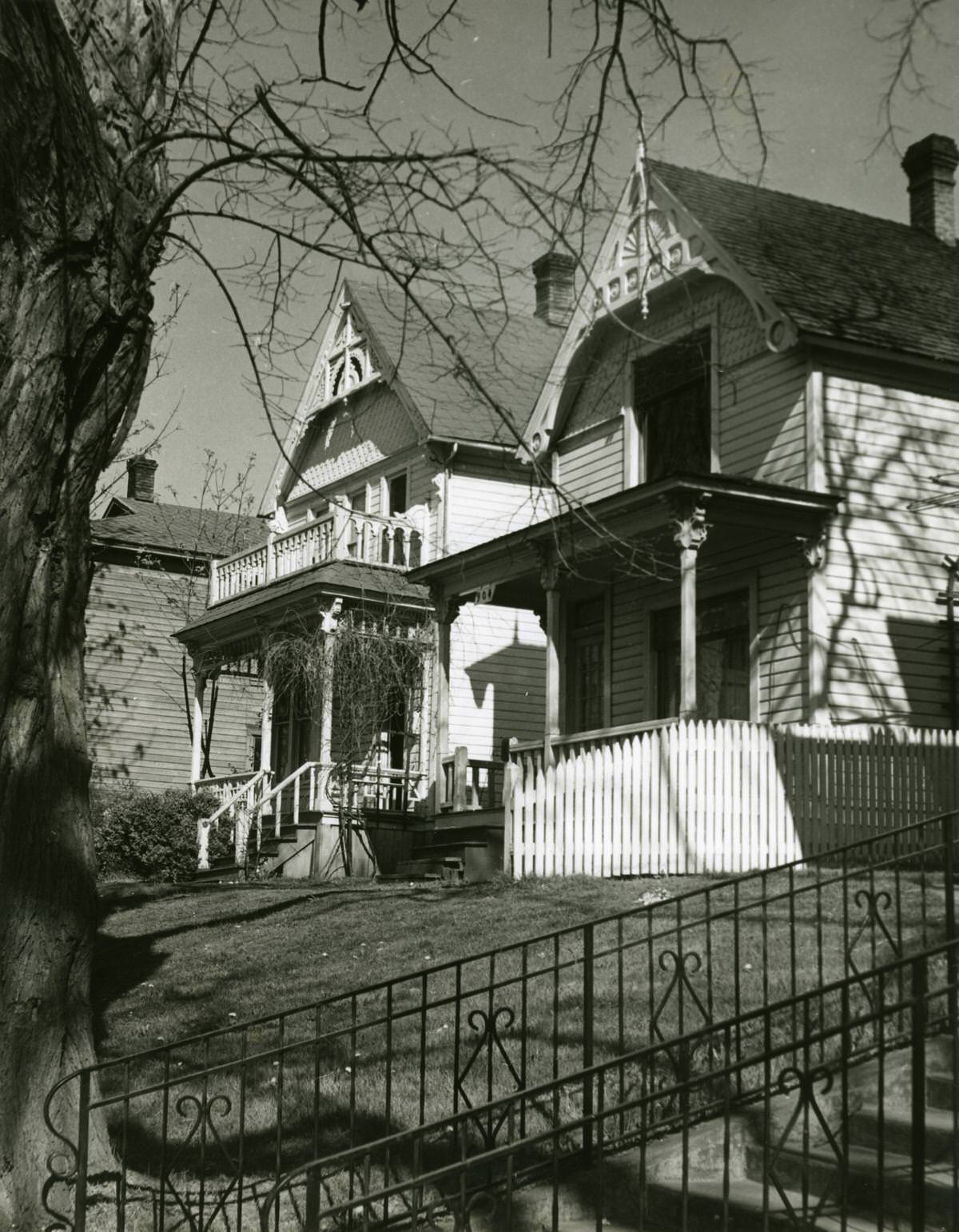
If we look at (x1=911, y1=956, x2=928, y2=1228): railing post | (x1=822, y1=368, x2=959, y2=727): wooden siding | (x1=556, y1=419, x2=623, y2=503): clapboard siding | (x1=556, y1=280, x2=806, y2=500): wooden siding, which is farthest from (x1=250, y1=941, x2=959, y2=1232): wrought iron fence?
(x1=556, y1=419, x2=623, y2=503): clapboard siding

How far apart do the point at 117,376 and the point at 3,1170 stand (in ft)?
10.9

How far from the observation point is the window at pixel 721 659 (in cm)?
1872

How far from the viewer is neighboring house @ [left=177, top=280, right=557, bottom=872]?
2281 cm

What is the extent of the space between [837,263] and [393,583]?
26.4ft

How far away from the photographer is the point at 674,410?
66.9 ft

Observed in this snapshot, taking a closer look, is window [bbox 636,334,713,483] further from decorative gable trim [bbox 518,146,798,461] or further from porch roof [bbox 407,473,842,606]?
porch roof [bbox 407,473,842,606]

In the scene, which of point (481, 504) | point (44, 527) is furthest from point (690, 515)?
point (44, 527)

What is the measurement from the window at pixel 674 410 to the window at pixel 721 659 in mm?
1719

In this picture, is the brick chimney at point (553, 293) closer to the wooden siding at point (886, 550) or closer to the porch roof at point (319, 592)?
the porch roof at point (319, 592)

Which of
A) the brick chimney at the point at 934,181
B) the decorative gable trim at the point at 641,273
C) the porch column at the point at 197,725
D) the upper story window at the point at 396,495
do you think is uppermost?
the brick chimney at the point at 934,181

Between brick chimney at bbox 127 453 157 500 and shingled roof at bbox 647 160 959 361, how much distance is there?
68.6 feet

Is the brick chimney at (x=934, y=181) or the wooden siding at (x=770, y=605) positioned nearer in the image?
the wooden siding at (x=770, y=605)

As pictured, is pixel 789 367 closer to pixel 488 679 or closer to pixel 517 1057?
pixel 488 679

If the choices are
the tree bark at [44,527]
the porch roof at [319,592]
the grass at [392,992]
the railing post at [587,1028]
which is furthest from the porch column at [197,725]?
the railing post at [587,1028]
